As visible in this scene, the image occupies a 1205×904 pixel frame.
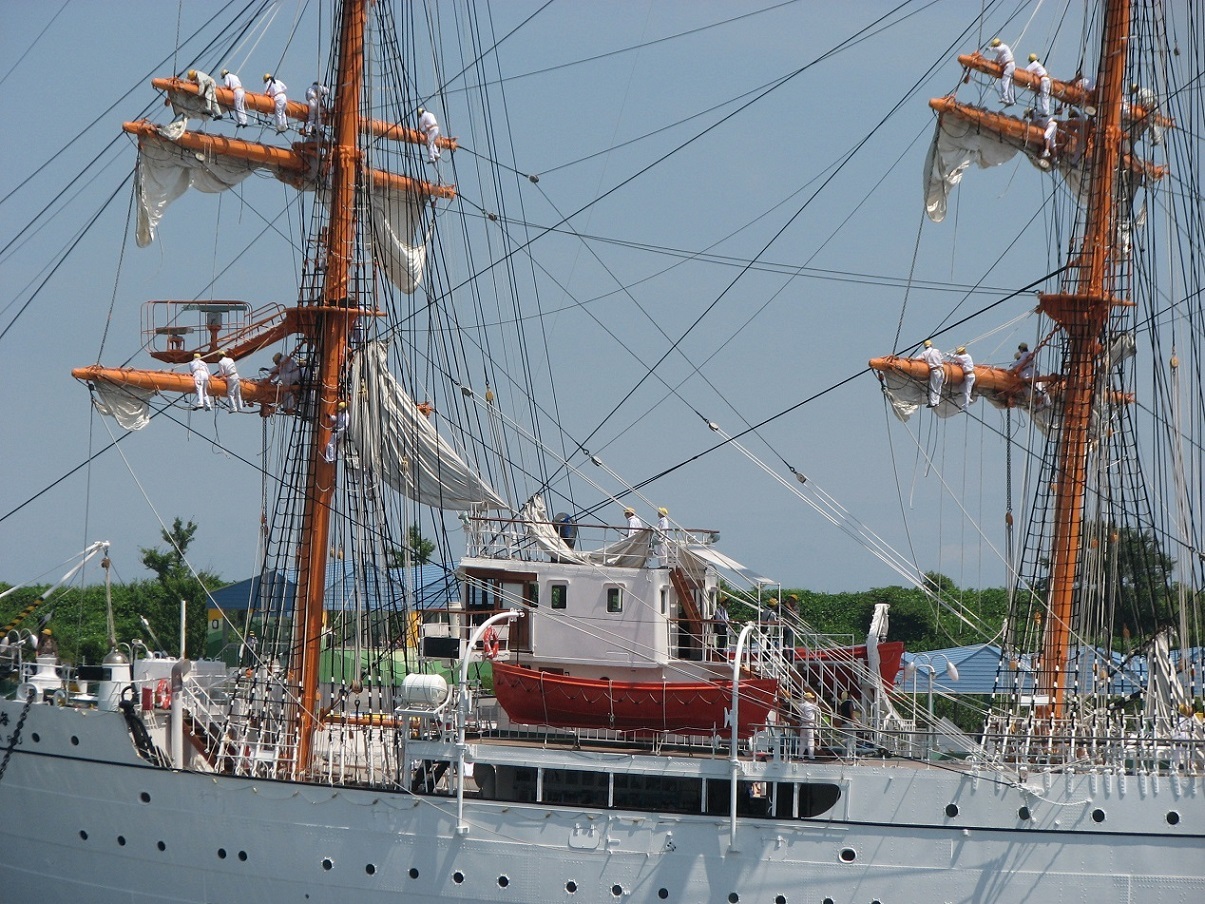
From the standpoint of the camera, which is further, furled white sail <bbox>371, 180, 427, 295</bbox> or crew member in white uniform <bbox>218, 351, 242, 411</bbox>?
furled white sail <bbox>371, 180, 427, 295</bbox>

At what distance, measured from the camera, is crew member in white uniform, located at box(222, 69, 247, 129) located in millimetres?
38469

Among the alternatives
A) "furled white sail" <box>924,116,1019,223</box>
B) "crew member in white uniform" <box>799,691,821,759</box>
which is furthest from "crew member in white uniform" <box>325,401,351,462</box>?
"furled white sail" <box>924,116,1019,223</box>

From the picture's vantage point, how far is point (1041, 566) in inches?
1441

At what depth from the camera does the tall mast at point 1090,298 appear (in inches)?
1404

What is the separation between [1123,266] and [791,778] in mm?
13157

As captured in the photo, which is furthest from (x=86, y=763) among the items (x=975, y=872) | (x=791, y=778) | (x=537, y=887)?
(x=975, y=872)

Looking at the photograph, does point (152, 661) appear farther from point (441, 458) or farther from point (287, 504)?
point (441, 458)

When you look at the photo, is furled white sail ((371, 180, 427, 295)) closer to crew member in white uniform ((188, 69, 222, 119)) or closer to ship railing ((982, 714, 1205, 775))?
crew member in white uniform ((188, 69, 222, 119))

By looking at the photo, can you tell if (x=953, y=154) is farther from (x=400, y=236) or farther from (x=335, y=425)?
(x=335, y=425)

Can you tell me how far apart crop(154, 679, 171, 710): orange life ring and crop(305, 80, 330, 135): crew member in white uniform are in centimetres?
1197

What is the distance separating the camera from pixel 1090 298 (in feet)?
118

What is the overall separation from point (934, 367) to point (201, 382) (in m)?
15.0

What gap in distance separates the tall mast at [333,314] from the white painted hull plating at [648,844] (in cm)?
449

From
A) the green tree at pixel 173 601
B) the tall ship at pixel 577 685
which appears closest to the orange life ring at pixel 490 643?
the tall ship at pixel 577 685
